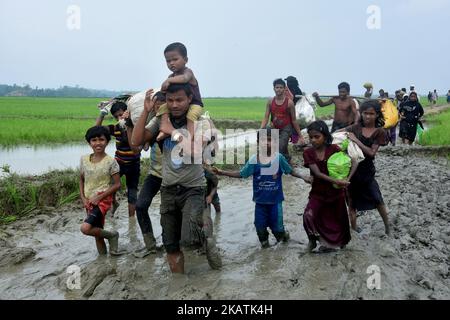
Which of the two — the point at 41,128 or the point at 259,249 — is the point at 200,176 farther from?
the point at 41,128

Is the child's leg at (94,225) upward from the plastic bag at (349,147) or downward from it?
downward

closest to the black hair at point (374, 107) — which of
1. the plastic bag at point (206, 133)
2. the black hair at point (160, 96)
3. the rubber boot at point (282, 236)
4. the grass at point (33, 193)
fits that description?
the rubber boot at point (282, 236)

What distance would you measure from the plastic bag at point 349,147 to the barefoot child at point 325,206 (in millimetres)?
160

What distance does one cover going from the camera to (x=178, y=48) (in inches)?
143

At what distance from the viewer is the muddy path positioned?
3.27 meters

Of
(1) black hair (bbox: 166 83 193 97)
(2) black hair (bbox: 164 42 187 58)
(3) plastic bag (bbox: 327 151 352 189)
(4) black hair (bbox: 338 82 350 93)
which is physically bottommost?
(3) plastic bag (bbox: 327 151 352 189)

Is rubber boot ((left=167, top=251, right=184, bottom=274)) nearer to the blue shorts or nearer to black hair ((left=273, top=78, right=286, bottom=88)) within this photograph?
the blue shorts

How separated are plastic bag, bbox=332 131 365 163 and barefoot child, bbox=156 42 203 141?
1479 mm

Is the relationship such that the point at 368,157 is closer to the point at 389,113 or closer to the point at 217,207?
the point at 389,113

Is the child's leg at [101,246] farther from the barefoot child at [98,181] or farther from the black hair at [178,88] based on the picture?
the black hair at [178,88]

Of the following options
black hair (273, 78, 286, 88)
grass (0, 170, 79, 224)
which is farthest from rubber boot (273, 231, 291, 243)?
grass (0, 170, 79, 224)

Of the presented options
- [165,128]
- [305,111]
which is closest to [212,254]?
[165,128]

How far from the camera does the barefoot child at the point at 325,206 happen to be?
4.02 metres

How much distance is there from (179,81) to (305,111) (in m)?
4.31
